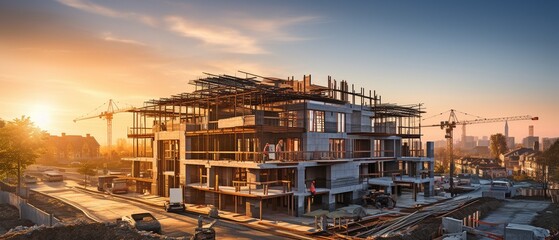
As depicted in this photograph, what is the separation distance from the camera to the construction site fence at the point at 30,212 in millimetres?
30505

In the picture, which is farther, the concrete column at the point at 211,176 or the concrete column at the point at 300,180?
the concrete column at the point at 211,176

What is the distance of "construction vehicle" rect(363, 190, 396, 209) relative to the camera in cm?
4328

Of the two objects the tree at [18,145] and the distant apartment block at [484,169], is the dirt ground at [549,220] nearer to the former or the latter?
the tree at [18,145]

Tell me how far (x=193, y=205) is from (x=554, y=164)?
70.0m

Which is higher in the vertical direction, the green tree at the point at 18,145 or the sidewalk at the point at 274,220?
the green tree at the point at 18,145

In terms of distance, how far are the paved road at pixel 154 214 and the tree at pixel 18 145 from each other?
7205 millimetres

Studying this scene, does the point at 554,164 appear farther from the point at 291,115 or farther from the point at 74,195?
the point at 74,195

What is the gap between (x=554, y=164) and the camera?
73188mm

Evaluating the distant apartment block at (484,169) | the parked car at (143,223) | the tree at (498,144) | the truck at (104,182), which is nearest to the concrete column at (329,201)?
the parked car at (143,223)

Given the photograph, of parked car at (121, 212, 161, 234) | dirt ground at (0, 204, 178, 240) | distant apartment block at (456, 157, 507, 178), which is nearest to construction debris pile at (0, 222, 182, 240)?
dirt ground at (0, 204, 178, 240)

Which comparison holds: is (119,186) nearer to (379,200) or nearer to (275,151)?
(275,151)

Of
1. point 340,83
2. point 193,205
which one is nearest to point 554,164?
point 340,83

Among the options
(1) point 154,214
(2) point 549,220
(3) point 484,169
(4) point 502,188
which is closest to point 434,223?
(2) point 549,220

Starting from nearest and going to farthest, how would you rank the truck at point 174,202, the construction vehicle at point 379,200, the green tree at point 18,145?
the truck at point 174,202 < the construction vehicle at point 379,200 < the green tree at point 18,145
